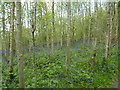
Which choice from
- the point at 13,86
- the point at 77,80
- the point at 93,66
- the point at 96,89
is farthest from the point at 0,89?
the point at 93,66

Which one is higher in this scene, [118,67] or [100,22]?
[100,22]

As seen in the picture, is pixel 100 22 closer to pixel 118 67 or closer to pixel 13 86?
pixel 118 67

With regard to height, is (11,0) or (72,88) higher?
(11,0)

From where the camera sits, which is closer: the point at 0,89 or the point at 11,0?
the point at 0,89

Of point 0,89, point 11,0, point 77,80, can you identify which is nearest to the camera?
point 0,89

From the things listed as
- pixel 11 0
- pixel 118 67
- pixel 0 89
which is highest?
pixel 11 0

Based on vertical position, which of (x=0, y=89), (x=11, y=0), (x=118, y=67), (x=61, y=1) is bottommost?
(x=0, y=89)

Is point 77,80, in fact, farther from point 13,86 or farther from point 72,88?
point 13,86

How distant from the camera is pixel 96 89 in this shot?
498 centimetres

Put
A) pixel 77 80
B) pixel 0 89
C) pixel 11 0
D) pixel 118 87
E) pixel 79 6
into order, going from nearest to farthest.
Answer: pixel 118 87 → pixel 0 89 → pixel 77 80 → pixel 11 0 → pixel 79 6

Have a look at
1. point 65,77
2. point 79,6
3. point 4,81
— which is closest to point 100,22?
point 79,6

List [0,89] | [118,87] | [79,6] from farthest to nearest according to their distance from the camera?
[79,6], [0,89], [118,87]

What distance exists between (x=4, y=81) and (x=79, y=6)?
18.9 metres

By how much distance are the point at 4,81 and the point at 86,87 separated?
4.41 m
